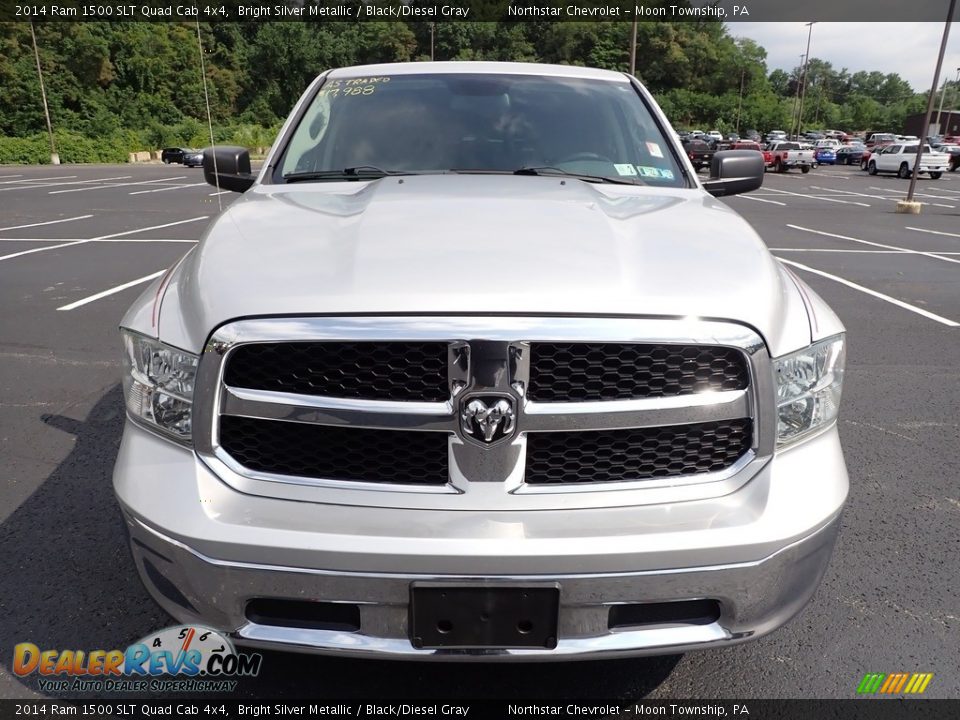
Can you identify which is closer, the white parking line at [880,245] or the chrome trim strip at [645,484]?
the chrome trim strip at [645,484]

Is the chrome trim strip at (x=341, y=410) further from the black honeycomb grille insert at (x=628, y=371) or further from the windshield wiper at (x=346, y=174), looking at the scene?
the windshield wiper at (x=346, y=174)

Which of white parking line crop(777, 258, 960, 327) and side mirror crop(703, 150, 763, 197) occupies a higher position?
side mirror crop(703, 150, 763, 197)

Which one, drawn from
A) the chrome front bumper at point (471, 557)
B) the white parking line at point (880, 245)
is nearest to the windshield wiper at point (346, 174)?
the chrome front bumper at point (471, 557)

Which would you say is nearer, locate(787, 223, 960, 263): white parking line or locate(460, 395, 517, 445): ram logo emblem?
locate(460, 395, 517, 445): ram logo emblem

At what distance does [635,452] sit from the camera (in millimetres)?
1749

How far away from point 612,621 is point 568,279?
780 millimetres

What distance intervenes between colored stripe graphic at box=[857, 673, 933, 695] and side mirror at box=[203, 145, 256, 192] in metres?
3.05

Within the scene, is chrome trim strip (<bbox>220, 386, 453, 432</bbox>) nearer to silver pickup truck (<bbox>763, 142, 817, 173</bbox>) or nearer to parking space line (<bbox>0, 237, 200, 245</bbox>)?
parking space line (<bbox>0, 237, 200, 245</bbox>)

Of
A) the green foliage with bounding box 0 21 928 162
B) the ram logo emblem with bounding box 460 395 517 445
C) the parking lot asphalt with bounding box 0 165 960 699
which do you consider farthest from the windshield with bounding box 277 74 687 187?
the green foliage with bounding box 0 21 928 162

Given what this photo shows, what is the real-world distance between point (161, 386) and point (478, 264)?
0.84 metres

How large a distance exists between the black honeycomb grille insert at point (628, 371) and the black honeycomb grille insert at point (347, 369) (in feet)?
0.75

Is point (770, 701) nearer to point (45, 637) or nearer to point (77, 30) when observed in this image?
point (45, 637)

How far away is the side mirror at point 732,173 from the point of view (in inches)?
139

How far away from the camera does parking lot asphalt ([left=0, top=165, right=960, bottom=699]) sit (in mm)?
2182
